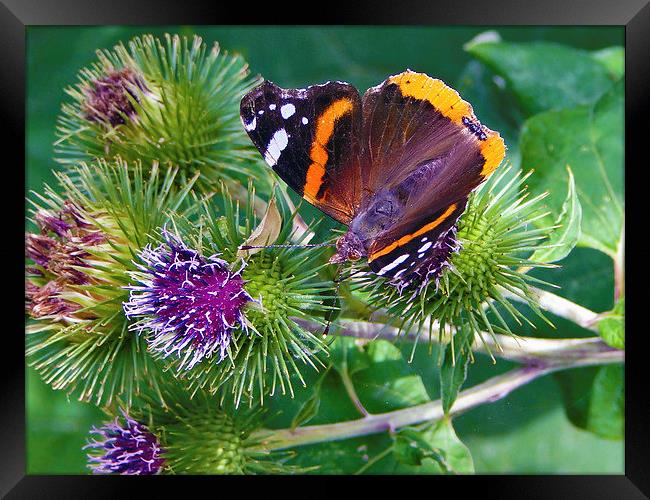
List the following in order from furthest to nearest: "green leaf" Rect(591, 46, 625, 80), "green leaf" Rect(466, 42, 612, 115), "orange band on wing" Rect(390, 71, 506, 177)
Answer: "green leaf" Rect(466, 42, 612, 115) < "green leaf" Rect(591, 46, 625, 80) < "orange band on wing" Rect(390, 71, 506, 177)

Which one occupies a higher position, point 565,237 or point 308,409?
point 565,237

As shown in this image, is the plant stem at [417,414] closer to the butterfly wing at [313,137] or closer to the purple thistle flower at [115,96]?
the butterfly wing at [313,137]

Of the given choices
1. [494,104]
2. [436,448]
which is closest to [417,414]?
[436,448]

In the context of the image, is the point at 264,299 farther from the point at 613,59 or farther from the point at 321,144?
the point at 613,59

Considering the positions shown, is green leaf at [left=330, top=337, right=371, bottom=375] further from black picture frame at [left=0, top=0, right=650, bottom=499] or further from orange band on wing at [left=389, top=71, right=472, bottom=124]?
orange band on wing at [left=389, top=71, right=472, bottom=124]

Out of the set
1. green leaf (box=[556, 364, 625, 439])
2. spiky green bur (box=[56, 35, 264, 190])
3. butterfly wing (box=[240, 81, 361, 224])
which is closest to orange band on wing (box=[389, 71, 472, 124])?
butterfly wing (box=[240, 81, 361, 224])
